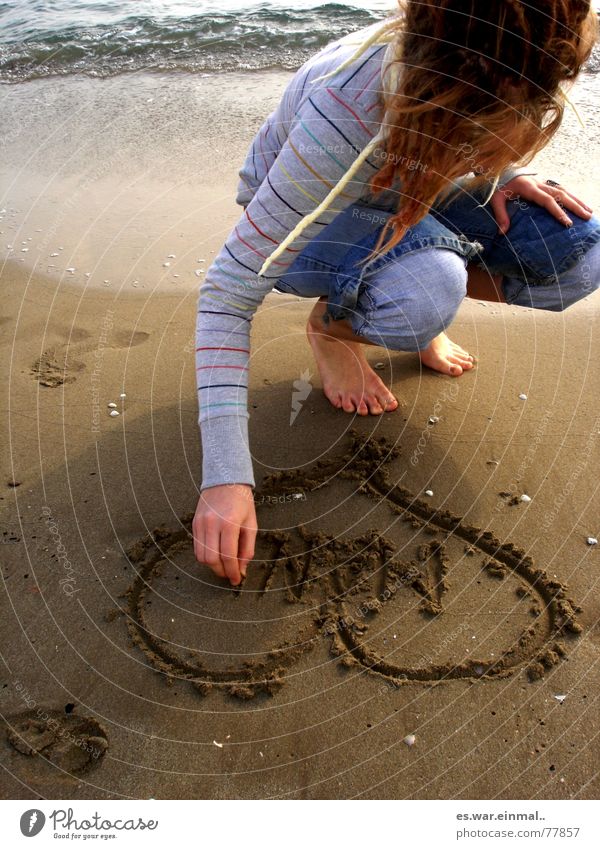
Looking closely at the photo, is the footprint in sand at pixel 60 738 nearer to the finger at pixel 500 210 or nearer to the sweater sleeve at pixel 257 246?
the sweater sleeve at pixel 257 246

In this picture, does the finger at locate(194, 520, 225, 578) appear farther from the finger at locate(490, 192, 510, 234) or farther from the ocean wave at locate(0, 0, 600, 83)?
the ocean wave at locate(0, 0, 600, 83)

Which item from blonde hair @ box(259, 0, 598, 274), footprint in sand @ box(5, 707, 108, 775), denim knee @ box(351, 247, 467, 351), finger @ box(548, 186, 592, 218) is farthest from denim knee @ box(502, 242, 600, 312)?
footprint in sand @ box(5, 707, 108, 775)

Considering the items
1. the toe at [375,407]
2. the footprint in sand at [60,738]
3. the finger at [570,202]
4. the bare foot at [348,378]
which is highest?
the finger at [570,202]

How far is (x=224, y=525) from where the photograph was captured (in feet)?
6.42

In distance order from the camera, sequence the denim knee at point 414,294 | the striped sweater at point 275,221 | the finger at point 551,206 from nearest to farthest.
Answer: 1. the striped sweater at point 275,221
2. the denim knee at point 414,294
3. the finger at point 551,206

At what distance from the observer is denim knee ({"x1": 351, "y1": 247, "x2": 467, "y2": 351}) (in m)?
2.31

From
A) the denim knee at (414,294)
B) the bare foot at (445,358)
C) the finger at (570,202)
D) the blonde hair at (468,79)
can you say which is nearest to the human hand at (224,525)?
the blonde hair at (468,79)

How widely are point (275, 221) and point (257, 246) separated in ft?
0.27

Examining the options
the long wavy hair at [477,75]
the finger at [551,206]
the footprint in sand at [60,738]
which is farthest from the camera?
the finger at [551,206]

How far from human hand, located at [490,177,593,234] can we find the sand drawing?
3.45 ft

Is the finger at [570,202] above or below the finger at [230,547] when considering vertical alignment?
above

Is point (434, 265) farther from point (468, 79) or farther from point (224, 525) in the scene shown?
point (224, 525)

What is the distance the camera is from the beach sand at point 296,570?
173cm

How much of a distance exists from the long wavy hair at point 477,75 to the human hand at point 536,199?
62cm
